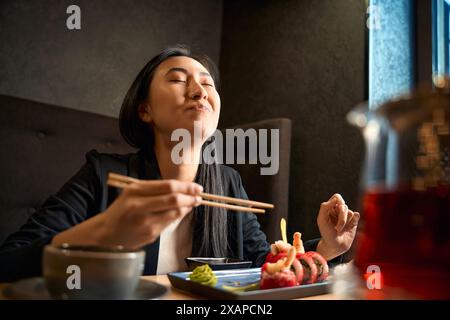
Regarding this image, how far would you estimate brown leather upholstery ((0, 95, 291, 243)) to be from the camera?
1.88 metres

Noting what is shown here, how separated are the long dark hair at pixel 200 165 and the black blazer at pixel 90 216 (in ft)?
0.17

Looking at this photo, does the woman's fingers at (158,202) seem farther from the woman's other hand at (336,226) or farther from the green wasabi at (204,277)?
the woman's other hand at (336,226)

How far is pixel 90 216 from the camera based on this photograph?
128 centimetres

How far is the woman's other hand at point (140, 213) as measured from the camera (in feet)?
2.15

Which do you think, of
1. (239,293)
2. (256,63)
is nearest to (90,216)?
(239,293)

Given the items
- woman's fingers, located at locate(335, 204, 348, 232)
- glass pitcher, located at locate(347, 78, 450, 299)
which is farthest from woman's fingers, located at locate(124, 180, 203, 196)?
woman's fingers, located at locate(335, 204, 348, 232)

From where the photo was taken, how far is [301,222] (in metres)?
2.21

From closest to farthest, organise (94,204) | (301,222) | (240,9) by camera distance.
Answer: (94,204)
(301,222)
(240,9)

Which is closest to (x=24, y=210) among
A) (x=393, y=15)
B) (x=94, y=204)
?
(x=94, y=204)

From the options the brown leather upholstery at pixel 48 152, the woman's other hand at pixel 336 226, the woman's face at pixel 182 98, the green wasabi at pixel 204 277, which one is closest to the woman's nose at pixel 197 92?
the woman's face at pixel 182 98

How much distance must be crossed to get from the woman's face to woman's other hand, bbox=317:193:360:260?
0.48 metres

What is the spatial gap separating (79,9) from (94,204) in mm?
1508

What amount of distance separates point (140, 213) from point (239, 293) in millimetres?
218
